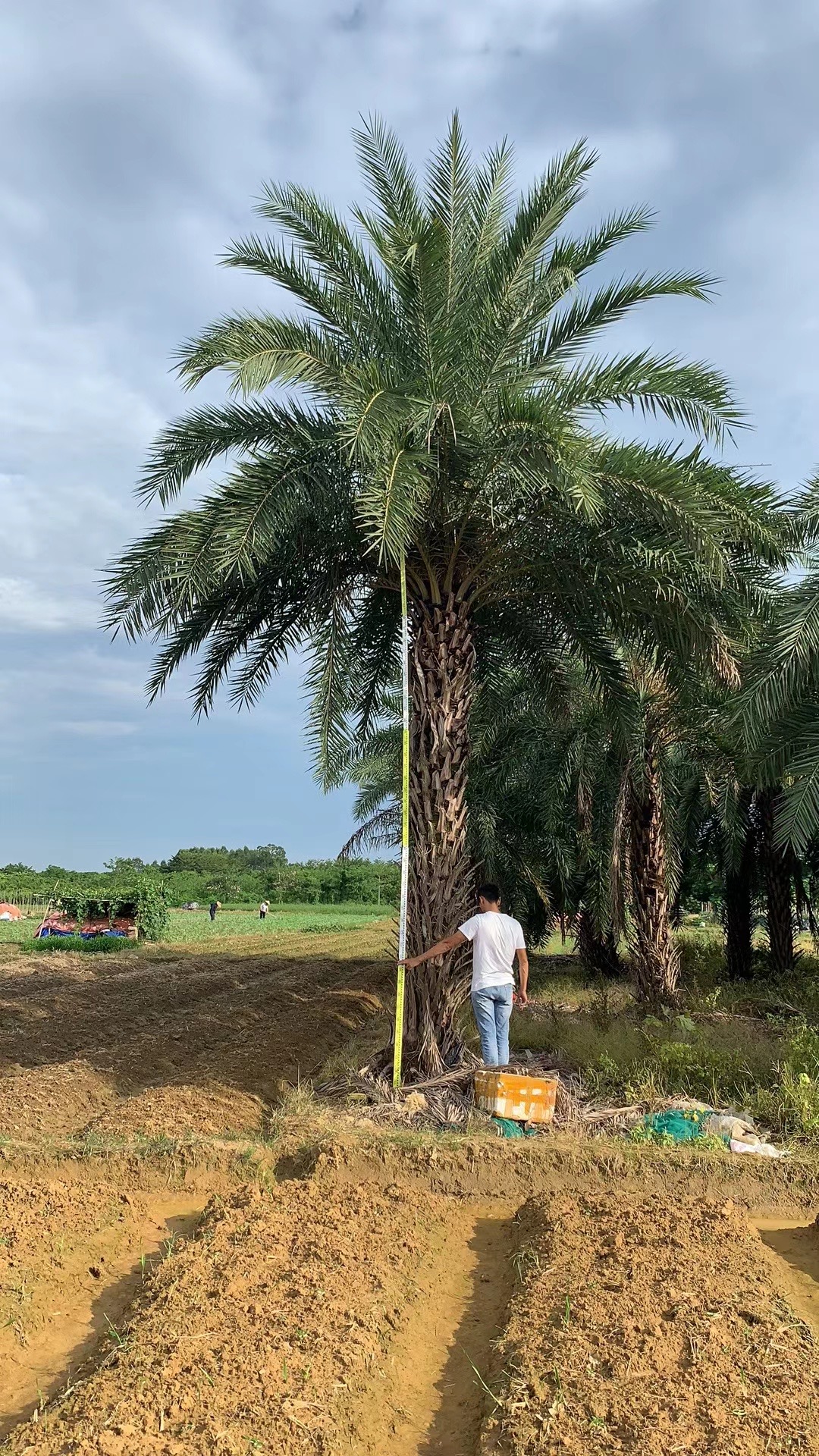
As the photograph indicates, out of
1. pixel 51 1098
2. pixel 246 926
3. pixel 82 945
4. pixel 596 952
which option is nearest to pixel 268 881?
pixel 246 926

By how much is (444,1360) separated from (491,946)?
13.2 ft

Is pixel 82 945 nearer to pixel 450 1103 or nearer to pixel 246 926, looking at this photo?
pixel 246 926

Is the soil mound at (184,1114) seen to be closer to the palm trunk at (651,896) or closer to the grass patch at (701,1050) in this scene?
the grass patch at (701,1050)

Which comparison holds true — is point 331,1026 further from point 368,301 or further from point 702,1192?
point 368,301

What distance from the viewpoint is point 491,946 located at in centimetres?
823

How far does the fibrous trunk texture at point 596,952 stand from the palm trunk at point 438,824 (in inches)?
459

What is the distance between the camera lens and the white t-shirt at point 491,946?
821cm

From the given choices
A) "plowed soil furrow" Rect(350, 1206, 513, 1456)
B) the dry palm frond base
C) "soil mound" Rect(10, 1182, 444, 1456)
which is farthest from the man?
"soil mound" Rect(10, 1182, 444, 1456)

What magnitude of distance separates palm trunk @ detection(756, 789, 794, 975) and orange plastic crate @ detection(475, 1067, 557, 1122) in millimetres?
10903

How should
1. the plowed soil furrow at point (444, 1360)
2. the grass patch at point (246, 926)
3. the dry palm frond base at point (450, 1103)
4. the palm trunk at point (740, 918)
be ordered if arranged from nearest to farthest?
the plowed soil furrow at point (444, 1360) < the dry palm frond base at point (450, 1103) < the palm trunk at point (740, 918) < the grass patch at point (246, 926)

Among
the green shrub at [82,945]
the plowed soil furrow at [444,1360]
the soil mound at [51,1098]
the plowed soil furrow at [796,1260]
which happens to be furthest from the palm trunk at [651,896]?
the green shrub at [82,945]

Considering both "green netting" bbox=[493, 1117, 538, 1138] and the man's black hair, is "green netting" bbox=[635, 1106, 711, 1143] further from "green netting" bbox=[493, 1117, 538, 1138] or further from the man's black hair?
the man's black hair

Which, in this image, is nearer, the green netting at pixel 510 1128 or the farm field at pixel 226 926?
the green netting at pixel 510 1128

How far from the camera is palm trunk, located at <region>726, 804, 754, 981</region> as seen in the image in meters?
18.8
